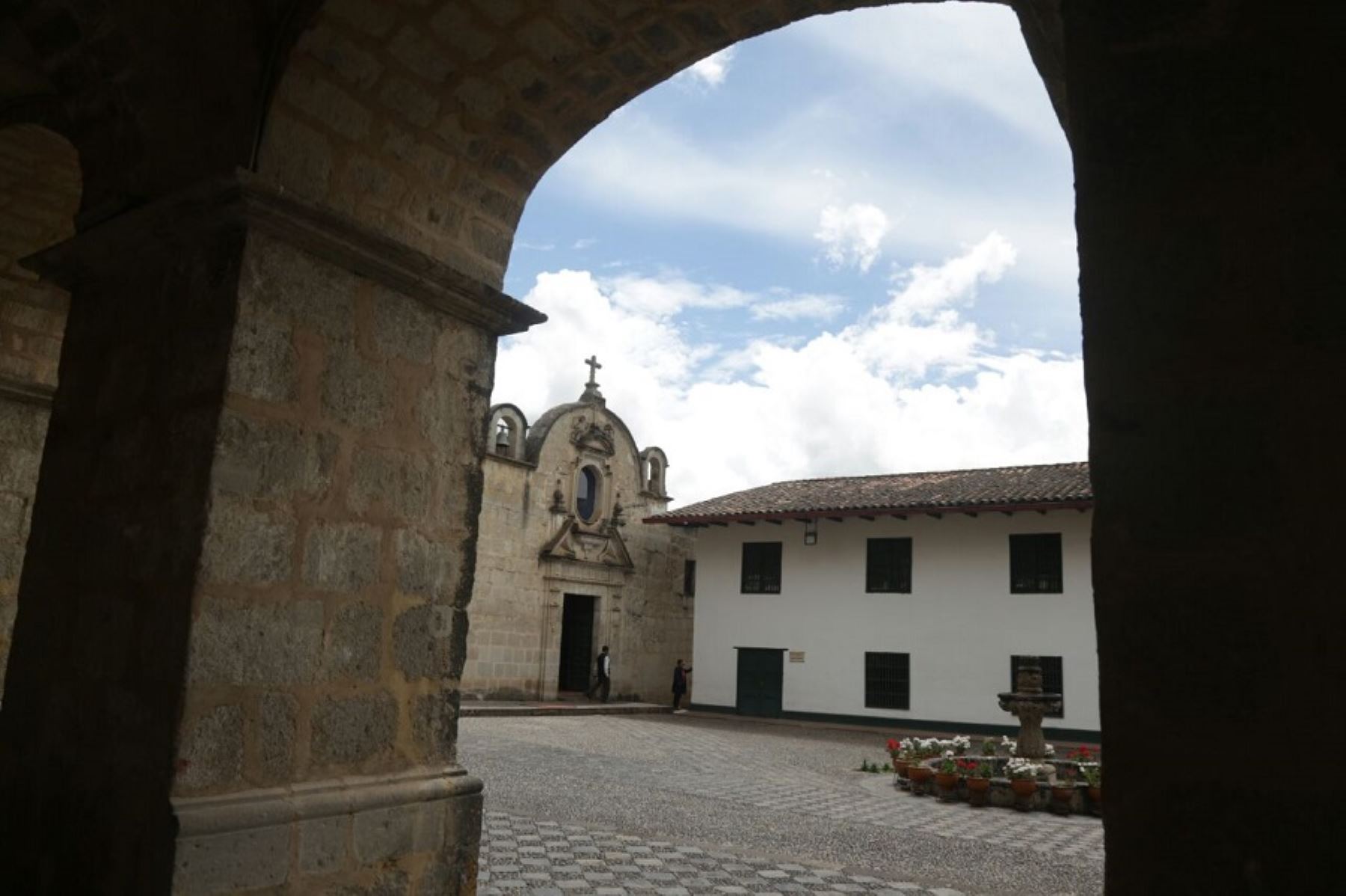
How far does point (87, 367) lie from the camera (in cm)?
344

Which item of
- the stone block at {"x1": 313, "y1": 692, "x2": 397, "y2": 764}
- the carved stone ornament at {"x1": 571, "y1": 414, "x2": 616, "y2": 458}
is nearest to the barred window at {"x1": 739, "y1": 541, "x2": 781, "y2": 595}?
the carved stone ornament at {"x1": 571, "y1": 414, "x2": 616, "y2": 458}

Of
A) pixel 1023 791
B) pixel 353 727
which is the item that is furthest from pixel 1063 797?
pixel 353 727

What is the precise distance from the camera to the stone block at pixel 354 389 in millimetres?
3195

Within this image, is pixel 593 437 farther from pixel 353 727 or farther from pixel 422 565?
pixel 353 727

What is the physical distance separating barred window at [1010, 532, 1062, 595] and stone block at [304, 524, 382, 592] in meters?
16.3

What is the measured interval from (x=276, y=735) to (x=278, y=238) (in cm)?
153

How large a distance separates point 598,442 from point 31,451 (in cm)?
1753

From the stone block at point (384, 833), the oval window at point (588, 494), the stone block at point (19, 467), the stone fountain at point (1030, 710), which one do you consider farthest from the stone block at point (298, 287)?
the oval window at point (588, 494)

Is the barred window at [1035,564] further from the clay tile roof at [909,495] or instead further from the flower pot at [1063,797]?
the flower pot at [1063,797]

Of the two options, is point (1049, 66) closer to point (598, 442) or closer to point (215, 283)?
point (215, 283)

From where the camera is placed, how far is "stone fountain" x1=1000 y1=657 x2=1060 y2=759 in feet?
37.2

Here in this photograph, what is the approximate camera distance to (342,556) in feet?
10.4

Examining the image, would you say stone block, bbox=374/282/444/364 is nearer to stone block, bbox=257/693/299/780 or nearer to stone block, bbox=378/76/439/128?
stone block, bbox=378/76/439/128

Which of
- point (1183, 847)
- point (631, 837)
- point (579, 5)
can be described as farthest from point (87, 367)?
point (631, 837)
